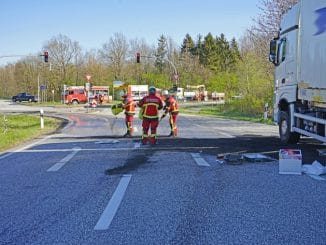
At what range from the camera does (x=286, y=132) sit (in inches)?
602

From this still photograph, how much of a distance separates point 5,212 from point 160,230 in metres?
2.40

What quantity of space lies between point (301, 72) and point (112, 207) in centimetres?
824

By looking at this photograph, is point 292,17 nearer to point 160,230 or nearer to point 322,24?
point 322,24

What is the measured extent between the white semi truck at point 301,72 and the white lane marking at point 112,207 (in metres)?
5.79

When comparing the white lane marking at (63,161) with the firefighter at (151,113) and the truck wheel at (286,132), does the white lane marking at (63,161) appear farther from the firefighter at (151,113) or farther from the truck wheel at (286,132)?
the truck wheel at (286,132)

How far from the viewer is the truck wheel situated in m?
15.1

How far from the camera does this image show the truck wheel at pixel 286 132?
1506cm

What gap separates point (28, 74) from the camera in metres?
92.6

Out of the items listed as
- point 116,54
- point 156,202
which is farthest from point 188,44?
point 156,202

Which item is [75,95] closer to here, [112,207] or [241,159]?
[241,159]

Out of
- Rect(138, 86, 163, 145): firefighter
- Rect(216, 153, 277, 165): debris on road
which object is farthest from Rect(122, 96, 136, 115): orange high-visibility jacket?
Rect(216, 153, 277, 165): debris on road

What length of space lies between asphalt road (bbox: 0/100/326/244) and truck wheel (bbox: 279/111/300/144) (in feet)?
8.00

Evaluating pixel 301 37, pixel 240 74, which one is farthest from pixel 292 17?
pixel 240 74

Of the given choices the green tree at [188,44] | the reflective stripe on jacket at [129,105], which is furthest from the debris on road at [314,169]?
the green tree at [188,44]
